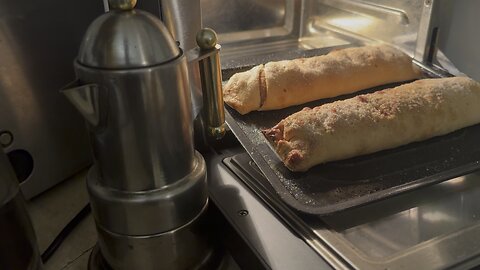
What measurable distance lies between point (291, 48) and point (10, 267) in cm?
84

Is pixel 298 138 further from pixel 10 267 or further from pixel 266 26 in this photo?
pixel 266 26

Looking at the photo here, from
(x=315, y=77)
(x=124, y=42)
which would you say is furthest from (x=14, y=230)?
(x=315, y=77)

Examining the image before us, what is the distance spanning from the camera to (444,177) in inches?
23.8

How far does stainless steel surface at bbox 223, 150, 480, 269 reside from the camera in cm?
48

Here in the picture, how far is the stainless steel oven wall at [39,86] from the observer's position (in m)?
0.63

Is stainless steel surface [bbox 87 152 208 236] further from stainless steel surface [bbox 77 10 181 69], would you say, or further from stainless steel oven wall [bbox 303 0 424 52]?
stainless steel oven wall [bbox 303 0 424 52]

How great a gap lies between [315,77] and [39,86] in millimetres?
484

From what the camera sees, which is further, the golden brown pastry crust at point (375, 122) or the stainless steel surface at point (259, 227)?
the golden brown pastry crust at point (375, 122)

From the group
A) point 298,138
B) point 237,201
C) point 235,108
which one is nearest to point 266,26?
point 235,108

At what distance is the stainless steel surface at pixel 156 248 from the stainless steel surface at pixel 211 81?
4.2 inches

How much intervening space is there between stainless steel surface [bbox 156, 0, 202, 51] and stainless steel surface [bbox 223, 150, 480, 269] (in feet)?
0.76

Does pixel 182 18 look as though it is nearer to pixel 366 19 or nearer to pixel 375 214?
pixel 375 214

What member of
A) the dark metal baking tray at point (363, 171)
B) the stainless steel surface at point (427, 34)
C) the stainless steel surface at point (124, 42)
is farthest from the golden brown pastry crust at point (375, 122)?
the stainless steel surface at point (124, 42)

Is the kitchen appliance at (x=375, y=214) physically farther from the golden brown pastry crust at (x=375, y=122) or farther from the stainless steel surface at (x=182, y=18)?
the stainless steel surface at (x=182, y=18)
